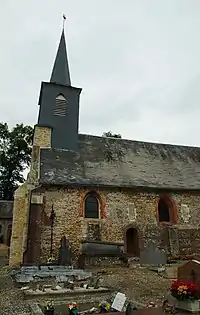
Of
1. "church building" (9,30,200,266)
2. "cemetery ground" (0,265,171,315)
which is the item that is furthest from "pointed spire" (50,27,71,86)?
"cemetery ground" (0,265,171,315)

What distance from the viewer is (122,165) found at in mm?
20672

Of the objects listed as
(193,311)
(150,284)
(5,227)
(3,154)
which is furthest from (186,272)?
(5,227)

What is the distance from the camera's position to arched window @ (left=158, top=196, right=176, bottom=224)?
62.3 ft

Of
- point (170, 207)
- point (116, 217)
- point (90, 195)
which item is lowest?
point (116, 217)

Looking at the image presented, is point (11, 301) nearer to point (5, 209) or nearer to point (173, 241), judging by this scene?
point (173, 241)

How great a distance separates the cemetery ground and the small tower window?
38.4ft

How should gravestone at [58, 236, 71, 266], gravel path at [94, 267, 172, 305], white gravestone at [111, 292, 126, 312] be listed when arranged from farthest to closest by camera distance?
gravestone at [58, 236, 71, 266]
gravel path at [94, 267, 172, 305]
white gravestone at [111, 292, 126, 312]

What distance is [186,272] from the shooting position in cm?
763

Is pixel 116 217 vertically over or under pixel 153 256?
over

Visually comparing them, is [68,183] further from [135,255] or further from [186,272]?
[186,272]

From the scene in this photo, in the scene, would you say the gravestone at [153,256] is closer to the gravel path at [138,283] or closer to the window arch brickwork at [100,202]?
the gravel path at [138,283]

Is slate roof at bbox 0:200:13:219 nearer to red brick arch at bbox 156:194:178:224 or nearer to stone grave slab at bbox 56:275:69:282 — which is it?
red brick arch at bbox 156:194:178:224

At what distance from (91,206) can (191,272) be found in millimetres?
10914

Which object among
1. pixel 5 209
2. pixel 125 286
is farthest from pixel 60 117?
pixel 5 209
